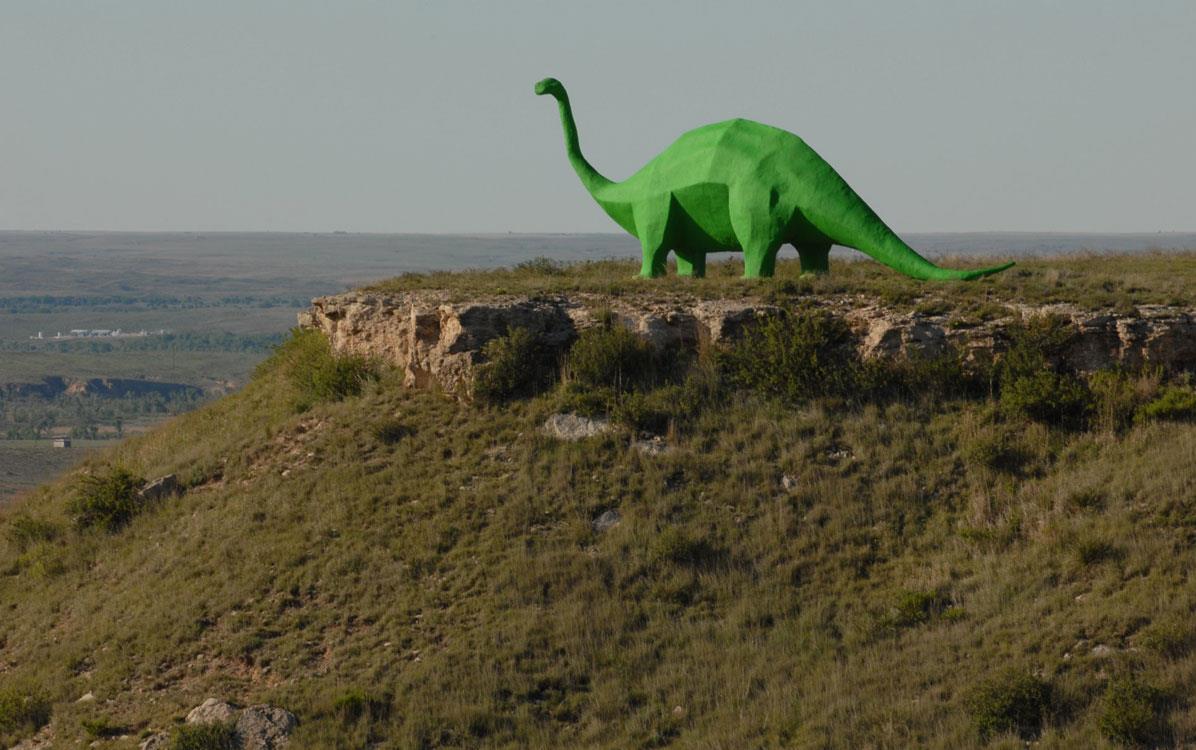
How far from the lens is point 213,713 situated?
57.1 ft

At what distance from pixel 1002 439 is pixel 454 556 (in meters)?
8.23

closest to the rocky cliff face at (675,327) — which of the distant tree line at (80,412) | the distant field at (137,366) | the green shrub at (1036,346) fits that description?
the green shrub at (1036,346)

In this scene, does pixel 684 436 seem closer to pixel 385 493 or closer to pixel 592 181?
pixel 385 493

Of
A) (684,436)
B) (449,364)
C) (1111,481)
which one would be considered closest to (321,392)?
(449,364)

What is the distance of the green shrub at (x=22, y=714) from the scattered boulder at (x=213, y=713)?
95.0 inches

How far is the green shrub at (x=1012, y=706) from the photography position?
15.3 meters

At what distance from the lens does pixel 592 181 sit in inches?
1143

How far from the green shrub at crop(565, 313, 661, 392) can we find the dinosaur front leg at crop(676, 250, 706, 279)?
4.07 metres

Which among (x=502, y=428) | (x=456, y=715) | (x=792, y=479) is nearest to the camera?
(x=456, y=715)

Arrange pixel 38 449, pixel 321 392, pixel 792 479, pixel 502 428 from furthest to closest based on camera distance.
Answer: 1. pixel 38 449
2. pixel 321 392
3. pixel 502 428
4. pixel 792 479

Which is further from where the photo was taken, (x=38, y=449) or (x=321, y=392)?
(x=38, y=449)

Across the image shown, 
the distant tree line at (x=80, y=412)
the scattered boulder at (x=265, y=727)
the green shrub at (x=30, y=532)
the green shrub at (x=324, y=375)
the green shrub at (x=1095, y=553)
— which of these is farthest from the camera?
the distant tree line at (x=80, y=412)

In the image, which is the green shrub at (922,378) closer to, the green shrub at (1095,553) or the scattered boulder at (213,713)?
the green shrub at (1095,553)

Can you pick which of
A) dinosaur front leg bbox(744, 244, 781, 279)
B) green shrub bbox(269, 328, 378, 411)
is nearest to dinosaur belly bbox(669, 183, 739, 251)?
dinosaur front leg bbox(744, 244, 781, 279)
